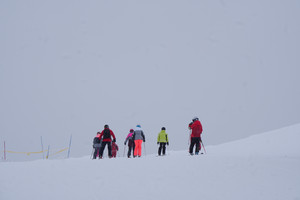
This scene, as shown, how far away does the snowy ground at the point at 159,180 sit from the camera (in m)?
7.56

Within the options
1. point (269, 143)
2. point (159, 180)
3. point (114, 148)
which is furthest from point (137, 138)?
point (269, 143)

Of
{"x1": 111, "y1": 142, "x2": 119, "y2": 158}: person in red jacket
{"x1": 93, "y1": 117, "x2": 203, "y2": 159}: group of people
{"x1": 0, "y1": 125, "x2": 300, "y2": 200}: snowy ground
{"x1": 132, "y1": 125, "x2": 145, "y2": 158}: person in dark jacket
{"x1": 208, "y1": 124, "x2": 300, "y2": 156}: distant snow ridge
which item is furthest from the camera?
{"x1": 208, "y1": 124, "x2": 300, "y2": 156}: distant snow ridge

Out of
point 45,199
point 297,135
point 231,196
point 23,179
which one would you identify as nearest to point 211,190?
point 231,196

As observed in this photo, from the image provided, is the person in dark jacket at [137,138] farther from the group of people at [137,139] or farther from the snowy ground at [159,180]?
the snowy ground at [159,180]

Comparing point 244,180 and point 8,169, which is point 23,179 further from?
point 244,180

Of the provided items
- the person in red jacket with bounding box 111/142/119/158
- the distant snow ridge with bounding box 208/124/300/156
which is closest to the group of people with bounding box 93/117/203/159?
the person in red jacket with bounding box 111/142/119/158

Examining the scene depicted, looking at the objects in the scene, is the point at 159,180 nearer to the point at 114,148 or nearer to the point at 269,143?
the point at 114,148

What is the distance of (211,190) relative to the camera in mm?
7875

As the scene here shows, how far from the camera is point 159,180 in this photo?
8.66m

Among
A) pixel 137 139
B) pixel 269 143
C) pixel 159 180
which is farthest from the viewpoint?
pixel 269 143

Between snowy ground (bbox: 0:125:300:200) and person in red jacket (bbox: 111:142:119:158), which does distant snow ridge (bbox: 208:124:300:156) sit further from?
snowy ground (bbox: 0:125:300:200)

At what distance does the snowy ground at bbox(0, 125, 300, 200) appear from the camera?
24.8 ft

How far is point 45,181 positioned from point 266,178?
6046 millimetres

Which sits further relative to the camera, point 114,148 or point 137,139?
point 114,148
